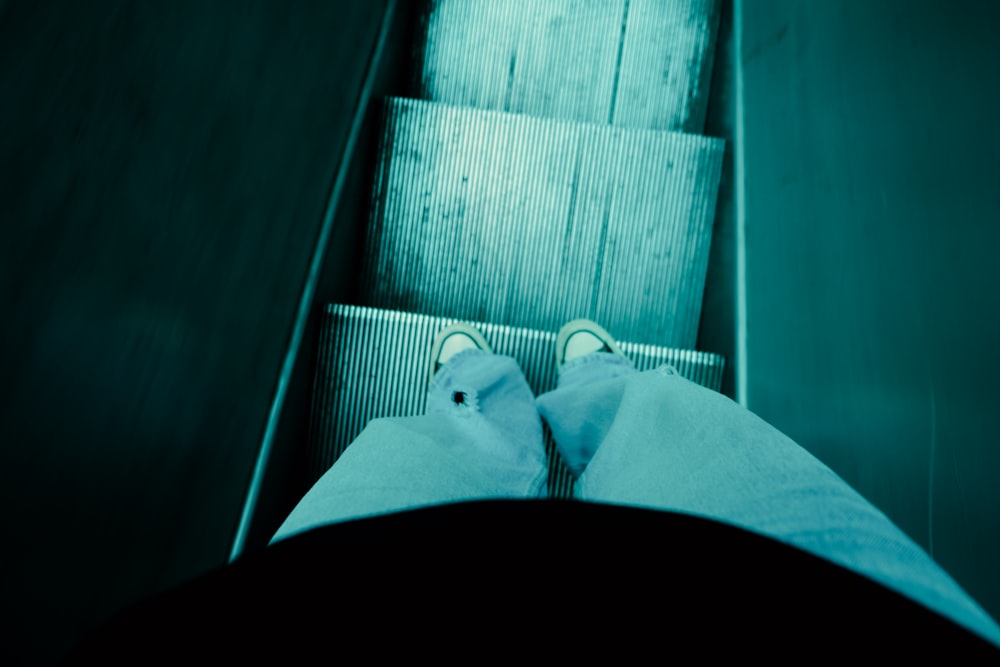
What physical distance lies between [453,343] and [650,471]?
2.67ft

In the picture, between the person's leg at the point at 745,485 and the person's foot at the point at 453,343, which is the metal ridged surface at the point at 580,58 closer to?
the person's foot at the point at 453,343

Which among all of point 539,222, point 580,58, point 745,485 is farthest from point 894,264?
point 580,58

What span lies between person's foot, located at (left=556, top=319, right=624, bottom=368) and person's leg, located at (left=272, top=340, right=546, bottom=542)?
0.54ft

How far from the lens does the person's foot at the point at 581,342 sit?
1.58m

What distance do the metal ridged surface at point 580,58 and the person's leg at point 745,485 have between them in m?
1.26

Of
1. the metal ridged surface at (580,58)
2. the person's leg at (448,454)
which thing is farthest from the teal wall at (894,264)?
the metal ridged surface at (580,58)

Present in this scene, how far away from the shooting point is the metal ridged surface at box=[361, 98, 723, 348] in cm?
180

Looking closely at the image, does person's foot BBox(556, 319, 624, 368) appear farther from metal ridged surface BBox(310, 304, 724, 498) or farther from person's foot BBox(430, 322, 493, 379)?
person's foot BBox(430, 322, 493, 379)

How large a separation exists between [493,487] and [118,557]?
56 cm

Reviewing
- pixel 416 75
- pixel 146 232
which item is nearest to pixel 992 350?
pixel 146 232

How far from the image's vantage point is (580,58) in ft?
6.68

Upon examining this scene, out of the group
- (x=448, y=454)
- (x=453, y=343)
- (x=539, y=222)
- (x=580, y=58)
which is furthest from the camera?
(x=580, y=58)

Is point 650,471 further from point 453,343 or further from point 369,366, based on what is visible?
point 369,366

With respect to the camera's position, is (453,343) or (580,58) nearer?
(453,343)
